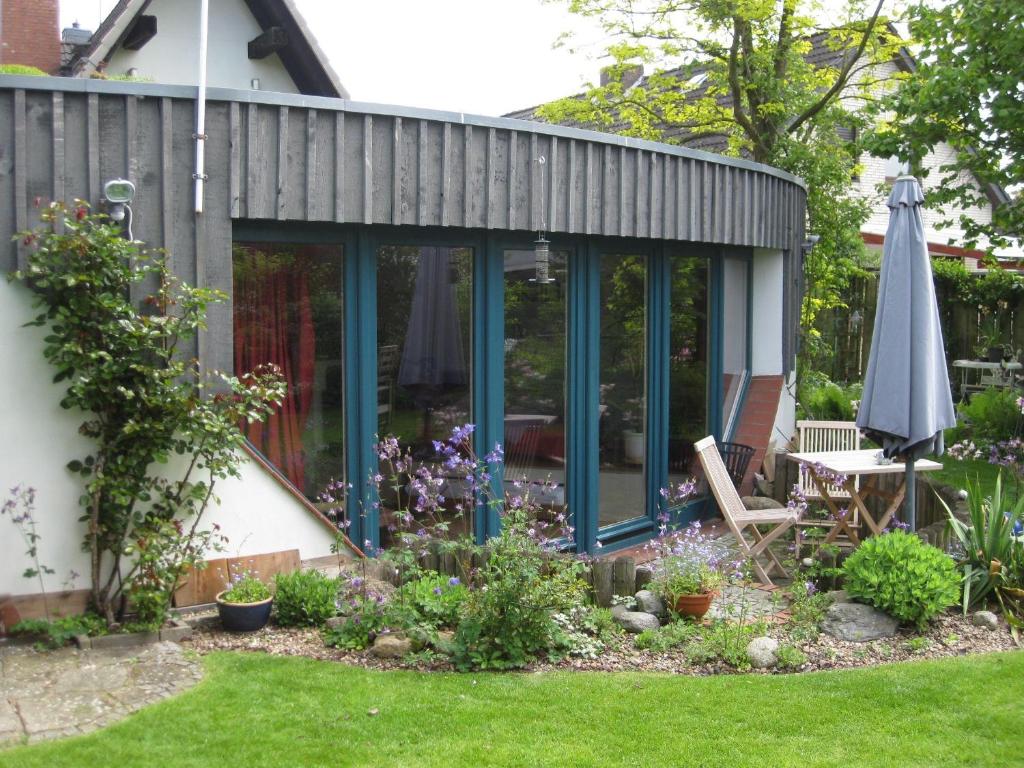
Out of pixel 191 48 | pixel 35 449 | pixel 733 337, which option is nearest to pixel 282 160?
pixel 35 449

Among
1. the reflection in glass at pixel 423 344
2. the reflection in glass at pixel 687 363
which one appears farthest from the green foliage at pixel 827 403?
the reflection in glass at pixel 423 344

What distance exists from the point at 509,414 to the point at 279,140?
2.62 meters

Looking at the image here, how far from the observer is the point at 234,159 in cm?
591

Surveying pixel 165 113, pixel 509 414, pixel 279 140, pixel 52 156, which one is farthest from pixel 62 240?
pixel 509 414

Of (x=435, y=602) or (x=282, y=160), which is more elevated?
(x=282, y=160)

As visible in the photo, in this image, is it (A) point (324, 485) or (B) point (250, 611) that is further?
(A) point (324, 485)

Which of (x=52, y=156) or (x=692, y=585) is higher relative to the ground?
(x=52, y=156)

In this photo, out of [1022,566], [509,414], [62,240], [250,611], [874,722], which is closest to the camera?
[874,722]

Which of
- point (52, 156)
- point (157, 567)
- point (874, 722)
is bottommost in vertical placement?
point (874, 722)

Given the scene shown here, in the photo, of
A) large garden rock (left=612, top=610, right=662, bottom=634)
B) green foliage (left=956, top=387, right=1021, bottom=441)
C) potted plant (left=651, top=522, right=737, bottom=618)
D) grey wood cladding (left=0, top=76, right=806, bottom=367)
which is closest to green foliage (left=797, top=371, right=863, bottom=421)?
green foliage (left=956, top=387, right=1021, bottom=441)

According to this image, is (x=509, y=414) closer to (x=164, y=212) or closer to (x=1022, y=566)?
(x=164, y=212)

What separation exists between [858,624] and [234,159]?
174 inches

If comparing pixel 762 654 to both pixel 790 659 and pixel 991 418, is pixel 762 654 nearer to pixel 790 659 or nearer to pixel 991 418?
pixel 790 659

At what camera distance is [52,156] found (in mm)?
5465
